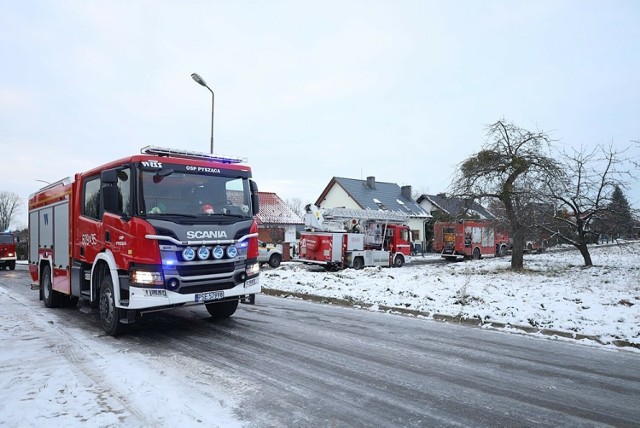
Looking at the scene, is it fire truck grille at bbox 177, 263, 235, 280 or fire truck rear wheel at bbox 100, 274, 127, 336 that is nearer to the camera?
fire truck grille at bbox 177, 263, 235, 280

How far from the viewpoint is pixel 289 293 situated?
13.5 m

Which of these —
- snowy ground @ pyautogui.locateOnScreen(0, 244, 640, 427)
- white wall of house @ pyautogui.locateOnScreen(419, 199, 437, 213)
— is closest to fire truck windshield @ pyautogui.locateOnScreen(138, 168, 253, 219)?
snowy ground @ pyautogui.locateOnScreen(0, 244, 640, 427)

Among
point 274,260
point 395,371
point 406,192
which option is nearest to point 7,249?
point 274,260

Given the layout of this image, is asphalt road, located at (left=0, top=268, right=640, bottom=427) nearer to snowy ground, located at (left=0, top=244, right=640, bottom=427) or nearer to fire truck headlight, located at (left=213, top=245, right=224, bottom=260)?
snowy ground, located at (left=0, top=244, right=640, bottom=427)

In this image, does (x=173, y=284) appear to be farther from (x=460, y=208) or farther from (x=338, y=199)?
(x=338, y=199)

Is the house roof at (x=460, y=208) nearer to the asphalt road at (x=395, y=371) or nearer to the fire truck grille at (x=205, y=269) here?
the asphalt road at (x=395, y=371)

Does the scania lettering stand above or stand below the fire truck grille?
above

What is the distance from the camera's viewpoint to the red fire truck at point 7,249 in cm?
2819

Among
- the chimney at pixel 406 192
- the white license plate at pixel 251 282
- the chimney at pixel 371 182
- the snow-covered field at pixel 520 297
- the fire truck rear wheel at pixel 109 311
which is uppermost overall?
the chimney at pixel 371 182

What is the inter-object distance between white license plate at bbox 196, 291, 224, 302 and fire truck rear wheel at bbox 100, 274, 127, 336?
53.7 inches

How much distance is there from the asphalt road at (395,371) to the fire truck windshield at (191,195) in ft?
6.97

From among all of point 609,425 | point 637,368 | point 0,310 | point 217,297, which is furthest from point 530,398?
point 0,310

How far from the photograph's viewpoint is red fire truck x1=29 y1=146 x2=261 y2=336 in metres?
6.94

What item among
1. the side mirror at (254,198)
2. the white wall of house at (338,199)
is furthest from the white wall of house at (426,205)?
the side mirror at (254,198)
